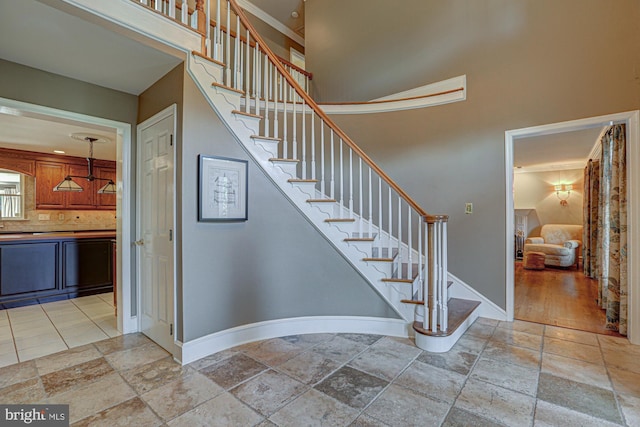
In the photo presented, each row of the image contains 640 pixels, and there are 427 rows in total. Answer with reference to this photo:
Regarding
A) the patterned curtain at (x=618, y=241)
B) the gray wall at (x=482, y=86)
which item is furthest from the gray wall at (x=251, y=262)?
the patterned curtain at (x=618, y=241)

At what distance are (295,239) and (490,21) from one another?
11.1ft

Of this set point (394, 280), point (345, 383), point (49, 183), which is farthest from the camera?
point (49, 183)

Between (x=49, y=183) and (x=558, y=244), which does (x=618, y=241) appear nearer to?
(x=558, y=244)

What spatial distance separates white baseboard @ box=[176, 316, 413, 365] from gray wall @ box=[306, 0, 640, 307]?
49.4 inches

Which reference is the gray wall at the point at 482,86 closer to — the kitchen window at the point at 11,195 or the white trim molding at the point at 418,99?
the white trim molding at the point at 418,99

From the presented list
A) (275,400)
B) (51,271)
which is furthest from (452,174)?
(51,271)

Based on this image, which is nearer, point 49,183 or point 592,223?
point 592,223

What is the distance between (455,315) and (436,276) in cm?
68

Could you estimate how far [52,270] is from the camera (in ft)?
13.4

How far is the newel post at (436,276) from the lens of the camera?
2.52 m

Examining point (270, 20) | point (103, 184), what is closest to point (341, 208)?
point (270, 20)

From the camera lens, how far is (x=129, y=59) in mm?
2305

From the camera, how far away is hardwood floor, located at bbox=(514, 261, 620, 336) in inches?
125

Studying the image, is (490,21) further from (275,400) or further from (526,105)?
(275,400)
